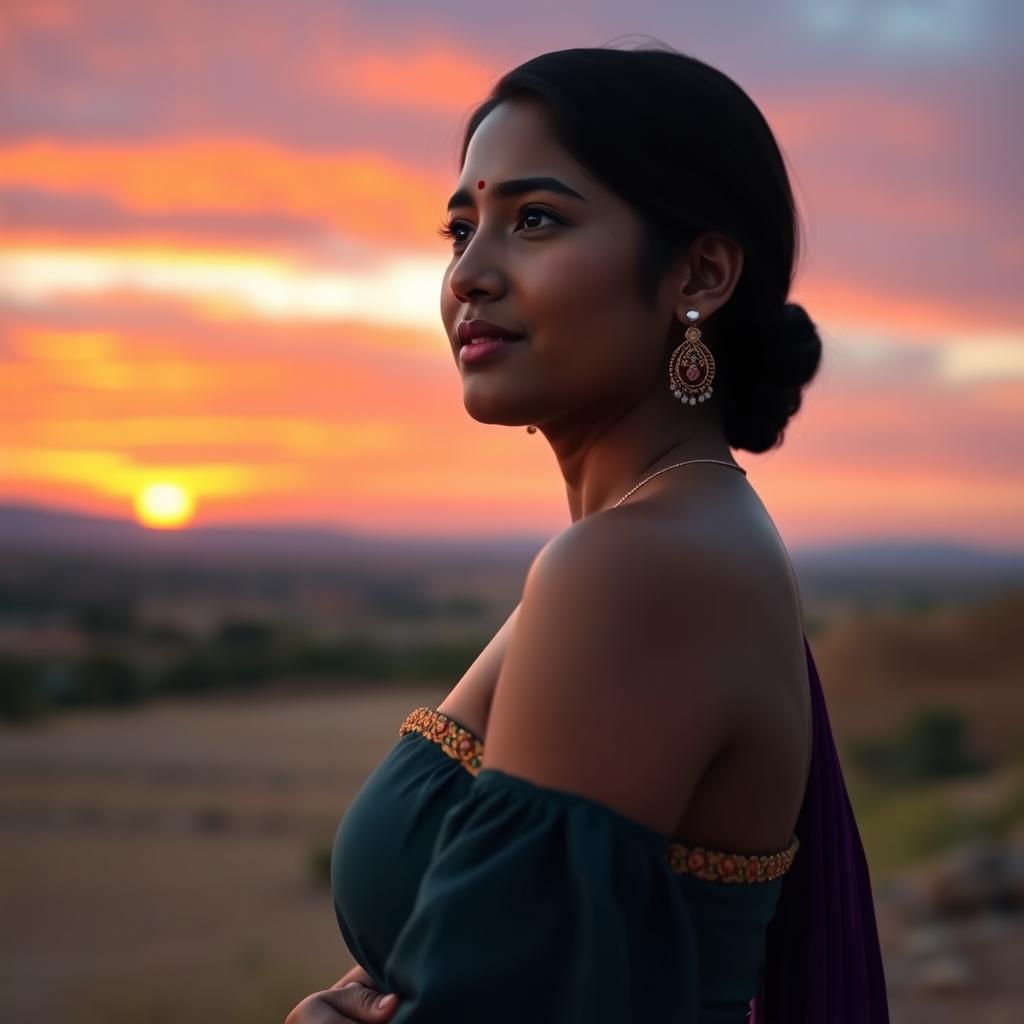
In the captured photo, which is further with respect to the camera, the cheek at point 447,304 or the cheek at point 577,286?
the cheek at point 447,304

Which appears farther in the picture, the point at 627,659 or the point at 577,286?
the point at 577,286

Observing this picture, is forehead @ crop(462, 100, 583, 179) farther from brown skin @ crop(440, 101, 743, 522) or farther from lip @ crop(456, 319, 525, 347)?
lip @ crop(456, 319, 525, 347)

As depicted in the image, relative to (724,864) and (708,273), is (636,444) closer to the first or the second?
(708,273)

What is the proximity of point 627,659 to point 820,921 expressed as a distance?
0.86 metres

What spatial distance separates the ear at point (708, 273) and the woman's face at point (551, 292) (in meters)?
0.02

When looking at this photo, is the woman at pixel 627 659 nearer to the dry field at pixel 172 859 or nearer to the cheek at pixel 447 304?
the cheek at pixel 447 304

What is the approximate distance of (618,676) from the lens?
1.71m

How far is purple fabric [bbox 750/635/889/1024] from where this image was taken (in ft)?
7.56

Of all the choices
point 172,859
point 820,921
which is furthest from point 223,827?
point 820,921

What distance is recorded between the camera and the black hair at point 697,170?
6.63ft

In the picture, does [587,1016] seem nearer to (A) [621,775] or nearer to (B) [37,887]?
(A) [621,775]

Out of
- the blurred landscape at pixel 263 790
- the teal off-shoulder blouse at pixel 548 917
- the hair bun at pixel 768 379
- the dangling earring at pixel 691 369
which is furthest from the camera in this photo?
the blurred landscape at pixel 263 790

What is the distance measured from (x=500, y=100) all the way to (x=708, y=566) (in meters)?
0.82

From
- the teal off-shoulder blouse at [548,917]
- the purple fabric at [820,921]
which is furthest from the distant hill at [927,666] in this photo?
the teal off-shoulder blouse at [548,917]
